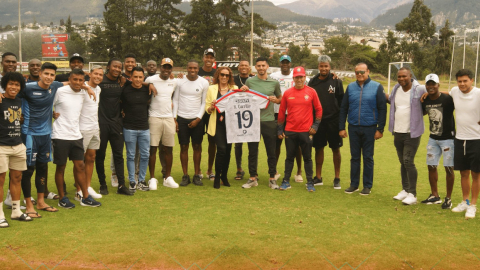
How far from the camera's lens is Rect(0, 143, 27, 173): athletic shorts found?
6094mm

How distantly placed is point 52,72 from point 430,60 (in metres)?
66.1

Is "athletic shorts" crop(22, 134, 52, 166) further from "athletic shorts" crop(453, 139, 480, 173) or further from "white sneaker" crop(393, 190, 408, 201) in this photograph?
"athletic shorts" crop(453, 139, 480, 173)

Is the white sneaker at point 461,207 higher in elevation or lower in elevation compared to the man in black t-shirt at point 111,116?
lower

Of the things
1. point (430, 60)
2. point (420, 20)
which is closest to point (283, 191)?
point (430, 60)

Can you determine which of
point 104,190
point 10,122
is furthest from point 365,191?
point 10,122

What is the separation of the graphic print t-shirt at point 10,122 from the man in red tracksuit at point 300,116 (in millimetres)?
4340

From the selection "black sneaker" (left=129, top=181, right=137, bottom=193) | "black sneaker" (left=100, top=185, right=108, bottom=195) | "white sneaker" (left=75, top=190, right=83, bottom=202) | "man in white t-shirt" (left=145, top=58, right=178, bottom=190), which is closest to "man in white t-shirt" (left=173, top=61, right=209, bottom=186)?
"man in white t-shirt" (left=145, top=58, right=178, bottom=190)

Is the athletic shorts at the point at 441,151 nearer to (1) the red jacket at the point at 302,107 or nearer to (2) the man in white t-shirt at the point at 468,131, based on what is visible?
(2) the man in white t-shirt at the point at 468,131

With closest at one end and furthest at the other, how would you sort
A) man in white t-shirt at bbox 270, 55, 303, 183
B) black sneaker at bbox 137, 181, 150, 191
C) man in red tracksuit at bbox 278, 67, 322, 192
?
1. man in red tracksuit at bbox 278, 67, 322, 192
2. black sneaker at bbox 137, 181, 150, 191
3. man in white t-shirt at bbox 270, 55, 303, 183

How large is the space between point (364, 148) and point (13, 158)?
18.3 ft

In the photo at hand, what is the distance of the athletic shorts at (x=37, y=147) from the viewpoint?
21.6 ft

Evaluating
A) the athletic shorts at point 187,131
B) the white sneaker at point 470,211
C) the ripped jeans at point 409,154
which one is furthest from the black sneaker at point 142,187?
the white sneaker at point 470,211

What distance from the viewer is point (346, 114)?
27.5 feet

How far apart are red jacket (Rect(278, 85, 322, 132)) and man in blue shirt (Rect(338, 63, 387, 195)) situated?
20.2 inches
